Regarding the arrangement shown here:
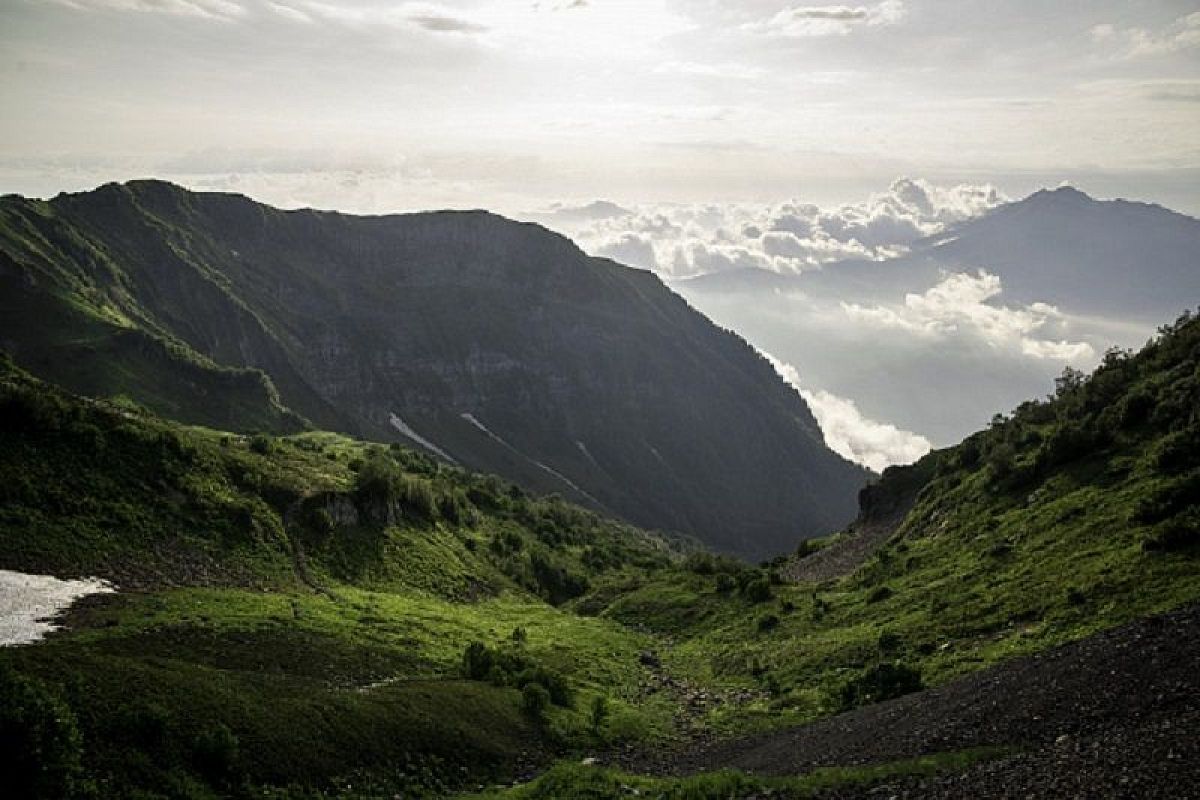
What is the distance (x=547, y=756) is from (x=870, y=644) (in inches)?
810

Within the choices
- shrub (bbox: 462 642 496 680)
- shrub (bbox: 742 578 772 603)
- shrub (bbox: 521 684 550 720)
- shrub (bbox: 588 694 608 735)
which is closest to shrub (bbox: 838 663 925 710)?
shrub (bbox: 588 694 608 735)

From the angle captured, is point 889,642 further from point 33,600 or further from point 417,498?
point 417,498

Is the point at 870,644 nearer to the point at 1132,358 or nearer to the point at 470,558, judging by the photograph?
the point at 1132,358

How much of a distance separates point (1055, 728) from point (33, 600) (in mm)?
41216

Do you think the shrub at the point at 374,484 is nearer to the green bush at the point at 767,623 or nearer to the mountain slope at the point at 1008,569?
the mountain slope at the point at 1008,569

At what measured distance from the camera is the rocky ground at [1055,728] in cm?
1800

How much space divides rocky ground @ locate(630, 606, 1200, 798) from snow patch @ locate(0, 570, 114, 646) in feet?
86.3

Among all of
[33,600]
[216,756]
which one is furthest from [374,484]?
[216,756]

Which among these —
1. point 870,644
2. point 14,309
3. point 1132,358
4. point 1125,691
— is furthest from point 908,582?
point 14,309

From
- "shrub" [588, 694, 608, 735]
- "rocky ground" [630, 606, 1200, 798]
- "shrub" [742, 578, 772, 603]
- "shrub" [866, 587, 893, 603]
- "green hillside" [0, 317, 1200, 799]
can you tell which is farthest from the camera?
"shrub" [742, 578, 772, 603]

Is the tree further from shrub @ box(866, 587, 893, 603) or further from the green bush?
the green bush

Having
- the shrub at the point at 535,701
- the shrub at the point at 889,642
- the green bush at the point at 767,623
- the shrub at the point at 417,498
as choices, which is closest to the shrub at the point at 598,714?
the shrub at the point at 535,701

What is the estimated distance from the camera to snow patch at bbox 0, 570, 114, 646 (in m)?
33.0

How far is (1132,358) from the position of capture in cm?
6781
